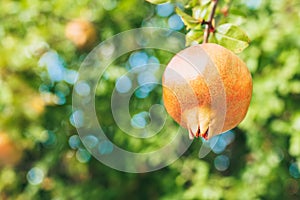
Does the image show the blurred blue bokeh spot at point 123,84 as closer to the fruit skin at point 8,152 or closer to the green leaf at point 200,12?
the fruit skin at point 8,152

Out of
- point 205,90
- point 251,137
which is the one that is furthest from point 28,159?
point 205,90

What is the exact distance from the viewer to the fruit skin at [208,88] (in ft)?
2.55

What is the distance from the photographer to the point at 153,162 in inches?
103

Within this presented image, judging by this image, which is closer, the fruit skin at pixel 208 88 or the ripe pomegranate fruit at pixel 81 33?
the fruit skin at pixel 208 88

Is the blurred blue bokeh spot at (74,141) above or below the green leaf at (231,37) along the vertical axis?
below

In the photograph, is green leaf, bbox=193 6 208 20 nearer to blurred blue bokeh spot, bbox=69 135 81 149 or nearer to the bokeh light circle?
the bokeh light circle

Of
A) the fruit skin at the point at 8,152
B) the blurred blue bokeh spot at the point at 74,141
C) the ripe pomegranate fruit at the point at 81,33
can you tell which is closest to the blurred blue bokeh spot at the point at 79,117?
the blurred blue bokeh spot at the point at 74,141

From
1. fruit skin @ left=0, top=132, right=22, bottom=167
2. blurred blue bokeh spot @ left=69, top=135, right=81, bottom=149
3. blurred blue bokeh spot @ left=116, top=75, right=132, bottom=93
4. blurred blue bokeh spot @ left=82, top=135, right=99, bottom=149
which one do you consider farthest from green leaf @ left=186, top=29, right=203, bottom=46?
fruit skin @ left=0, top=132, right=22, bottom=167

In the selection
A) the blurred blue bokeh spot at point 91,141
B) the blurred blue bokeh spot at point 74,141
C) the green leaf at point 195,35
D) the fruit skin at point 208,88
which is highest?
the fruit skin at point 208,88

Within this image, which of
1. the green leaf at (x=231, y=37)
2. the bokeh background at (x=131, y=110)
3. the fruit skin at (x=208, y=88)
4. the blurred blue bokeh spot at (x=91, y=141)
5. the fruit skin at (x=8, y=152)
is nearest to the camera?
the fruit skin at (x=208, y=88)

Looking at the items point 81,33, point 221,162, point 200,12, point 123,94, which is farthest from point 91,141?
point 200,12

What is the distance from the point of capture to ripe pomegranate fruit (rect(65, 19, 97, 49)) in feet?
8.86

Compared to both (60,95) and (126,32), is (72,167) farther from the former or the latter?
(126,32)

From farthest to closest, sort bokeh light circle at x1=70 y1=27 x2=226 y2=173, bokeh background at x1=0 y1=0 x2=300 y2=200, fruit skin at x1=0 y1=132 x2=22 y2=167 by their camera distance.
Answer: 1. fruit skin at x1=0 y1=132 x2=22 y2=167
2. bokeh light circle at x1=70 y1=27 x2=226 y2=173
3. bokeh background at x1=0 y1=0 x2=300 y2=200
